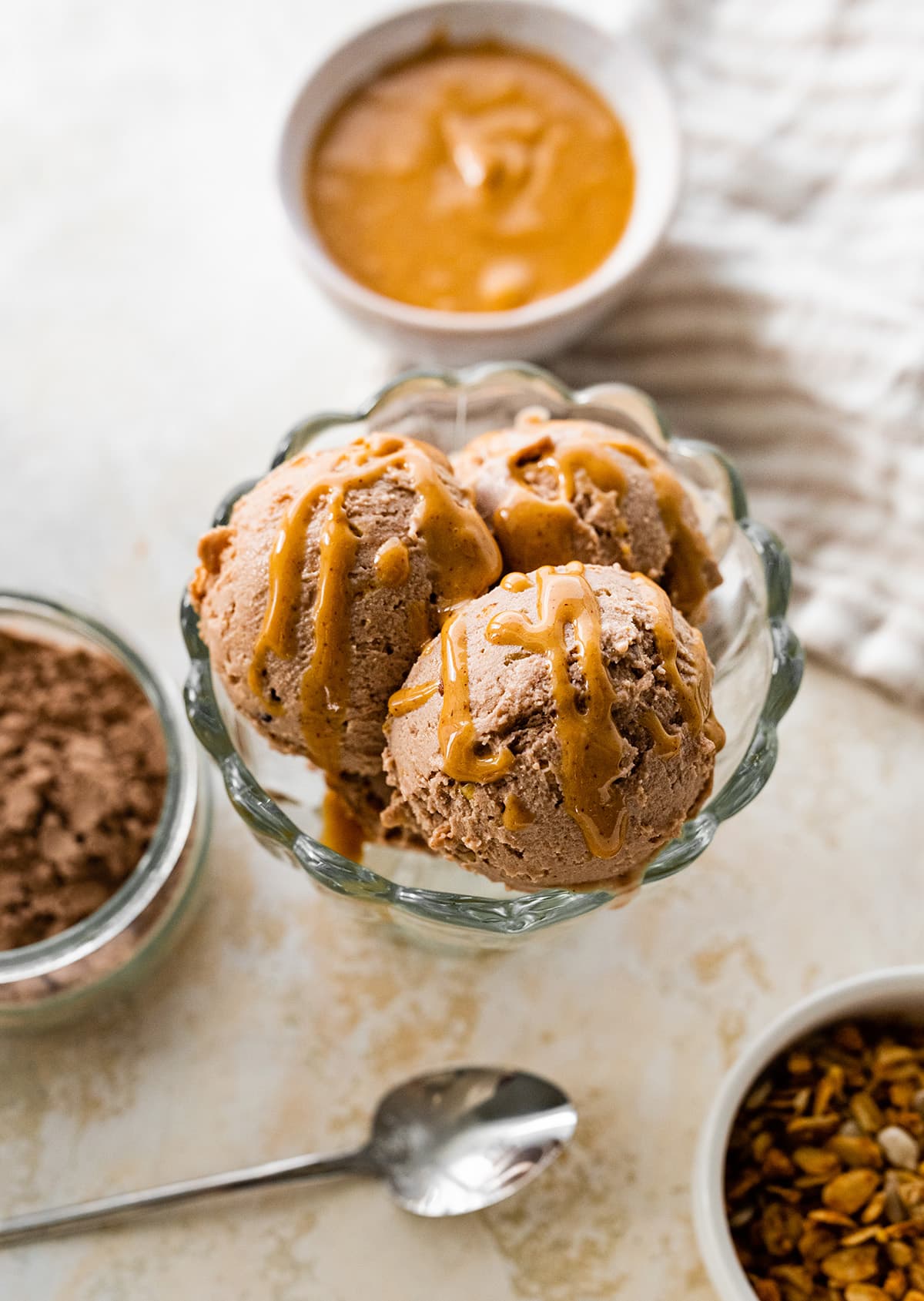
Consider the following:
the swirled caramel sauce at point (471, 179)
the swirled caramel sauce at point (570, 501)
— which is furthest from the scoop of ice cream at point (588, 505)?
the swirled caramel sauce at point (471, 179)

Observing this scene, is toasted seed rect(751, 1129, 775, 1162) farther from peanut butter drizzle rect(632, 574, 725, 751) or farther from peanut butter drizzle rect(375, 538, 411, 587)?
peanut butter drizzle rect(375, 538, 411, 587)

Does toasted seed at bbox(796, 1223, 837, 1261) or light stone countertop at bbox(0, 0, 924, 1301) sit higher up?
light stone countertop at bbox(0, 0, 924, 1301)

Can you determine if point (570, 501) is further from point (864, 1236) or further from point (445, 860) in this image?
point (864, 1236)

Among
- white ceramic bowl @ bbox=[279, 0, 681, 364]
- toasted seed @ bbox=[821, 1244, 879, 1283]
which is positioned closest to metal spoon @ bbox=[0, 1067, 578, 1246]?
toasted seed @ bbox=[821, 1244, 879, 1283]

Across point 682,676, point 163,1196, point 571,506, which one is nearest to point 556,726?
point 682,676

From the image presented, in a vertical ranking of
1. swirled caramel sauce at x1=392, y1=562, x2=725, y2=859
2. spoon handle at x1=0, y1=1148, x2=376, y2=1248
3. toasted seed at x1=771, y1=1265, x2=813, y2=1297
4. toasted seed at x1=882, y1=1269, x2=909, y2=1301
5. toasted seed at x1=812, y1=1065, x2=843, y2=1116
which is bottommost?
toasted seed at x1=882, y1=1269, x2=909, y2=1301

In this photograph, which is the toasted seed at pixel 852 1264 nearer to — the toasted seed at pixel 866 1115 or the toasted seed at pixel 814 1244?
the toasted seed at pixel 814 1244

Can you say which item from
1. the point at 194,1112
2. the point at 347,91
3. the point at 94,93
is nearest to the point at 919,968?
the point at 194,1112

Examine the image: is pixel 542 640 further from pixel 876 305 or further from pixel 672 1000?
pixel 876 305
